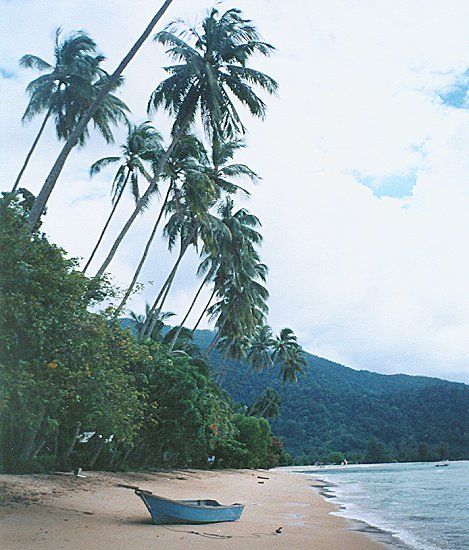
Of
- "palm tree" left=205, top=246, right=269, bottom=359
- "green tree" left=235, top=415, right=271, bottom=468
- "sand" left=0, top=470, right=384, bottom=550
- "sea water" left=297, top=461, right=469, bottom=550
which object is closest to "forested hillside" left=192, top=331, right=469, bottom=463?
"green tree" left=235, top=415, right=271, bottom=468

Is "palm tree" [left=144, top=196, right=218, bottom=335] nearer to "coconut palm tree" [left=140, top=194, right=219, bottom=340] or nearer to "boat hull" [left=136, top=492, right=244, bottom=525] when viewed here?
"coconut palm tree" [left=140, top=194, right=219, bottom=340]

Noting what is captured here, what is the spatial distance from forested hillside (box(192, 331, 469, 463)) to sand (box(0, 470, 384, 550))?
7680 centimetres

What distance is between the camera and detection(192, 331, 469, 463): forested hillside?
97062mm

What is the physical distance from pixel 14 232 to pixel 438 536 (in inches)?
484

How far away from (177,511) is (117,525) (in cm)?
116

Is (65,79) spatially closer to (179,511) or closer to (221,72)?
(221,72)

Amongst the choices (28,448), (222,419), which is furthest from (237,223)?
(28,448)

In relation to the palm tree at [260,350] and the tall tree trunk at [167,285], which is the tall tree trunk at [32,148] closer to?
the tall tree trunk at [167,285]

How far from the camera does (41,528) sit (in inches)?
389

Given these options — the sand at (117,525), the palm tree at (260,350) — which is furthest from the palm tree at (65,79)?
the palm tree at (260,350)

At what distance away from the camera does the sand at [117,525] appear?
31.1 ft

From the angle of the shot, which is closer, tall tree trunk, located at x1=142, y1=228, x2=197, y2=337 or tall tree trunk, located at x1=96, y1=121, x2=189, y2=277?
tall tree trunk, located at x1=96, y1=121, x2=189, y2=277

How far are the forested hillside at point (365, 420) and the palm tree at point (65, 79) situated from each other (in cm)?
7385

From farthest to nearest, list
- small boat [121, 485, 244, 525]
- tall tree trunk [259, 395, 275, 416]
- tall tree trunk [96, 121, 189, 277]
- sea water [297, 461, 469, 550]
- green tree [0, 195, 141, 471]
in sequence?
tall tree trunk [259, 395, 275, 416] → tall tree trunk [96, 121, 189, 277] → sea water [297, 461, 469, 550] → small boat [121, 485, 244, 525] → green tree [0, 195, 141, 471]
